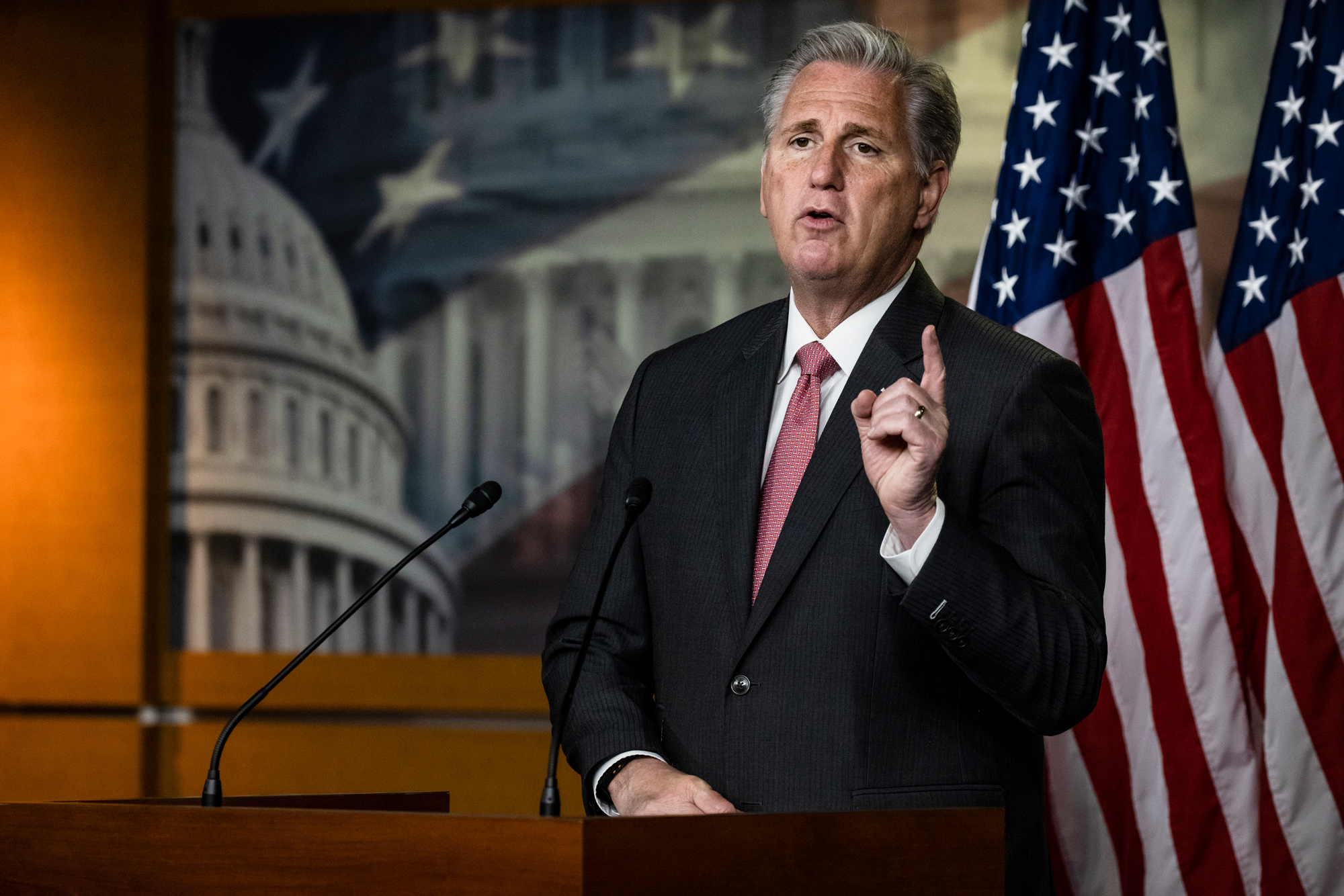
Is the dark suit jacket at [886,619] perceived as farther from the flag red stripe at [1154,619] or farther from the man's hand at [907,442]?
the flag red stripe at [1154,619]

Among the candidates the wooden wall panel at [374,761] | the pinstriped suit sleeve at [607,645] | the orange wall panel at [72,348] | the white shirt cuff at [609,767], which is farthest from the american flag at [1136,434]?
the orange wall panel at [72,348]

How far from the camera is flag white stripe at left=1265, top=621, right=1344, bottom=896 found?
285 cm

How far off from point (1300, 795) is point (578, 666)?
6.83 ft

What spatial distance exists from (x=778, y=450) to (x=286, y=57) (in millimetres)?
3182

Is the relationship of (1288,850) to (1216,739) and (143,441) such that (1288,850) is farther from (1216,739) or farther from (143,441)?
(143,441)

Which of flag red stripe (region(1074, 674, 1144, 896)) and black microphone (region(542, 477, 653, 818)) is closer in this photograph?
black microphone (region(542, 477, 653, 818))

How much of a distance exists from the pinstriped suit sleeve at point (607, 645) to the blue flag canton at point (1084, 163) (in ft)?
4.69

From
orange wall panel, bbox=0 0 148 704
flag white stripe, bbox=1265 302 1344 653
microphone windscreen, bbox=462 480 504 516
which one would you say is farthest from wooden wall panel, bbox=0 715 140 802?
flag white stripe, bbox=1265 302 1344 653

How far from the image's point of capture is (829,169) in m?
1.84

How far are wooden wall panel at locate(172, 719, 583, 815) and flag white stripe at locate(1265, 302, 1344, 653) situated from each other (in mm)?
2103

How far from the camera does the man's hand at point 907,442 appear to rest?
56.0 inches

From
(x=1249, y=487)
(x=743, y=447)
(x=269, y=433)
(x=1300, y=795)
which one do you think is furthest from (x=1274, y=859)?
(x=269, y=433)

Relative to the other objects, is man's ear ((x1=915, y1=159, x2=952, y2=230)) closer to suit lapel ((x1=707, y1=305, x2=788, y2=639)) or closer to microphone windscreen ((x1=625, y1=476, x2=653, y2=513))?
suit lapel ((x1=707, y1=305, x2=788, y2=639))

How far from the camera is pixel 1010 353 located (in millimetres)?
1749
